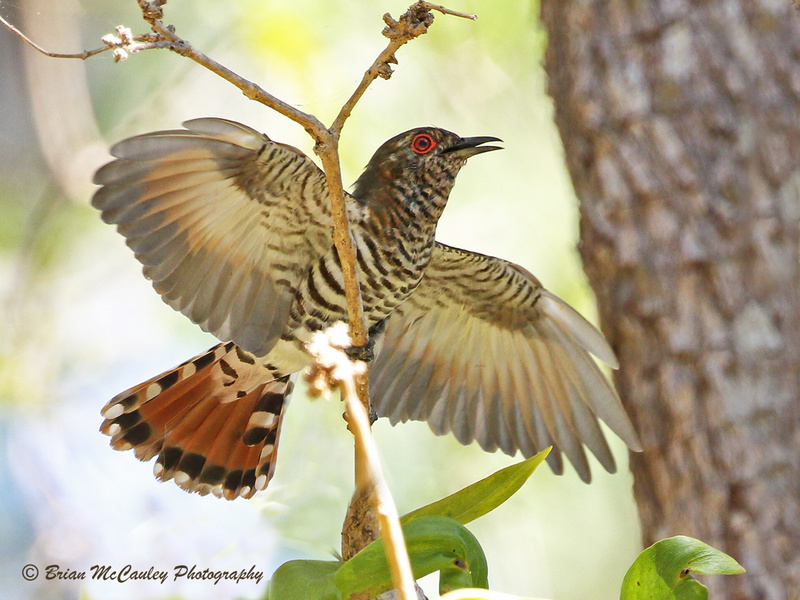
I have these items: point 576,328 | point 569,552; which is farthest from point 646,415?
point 569,552

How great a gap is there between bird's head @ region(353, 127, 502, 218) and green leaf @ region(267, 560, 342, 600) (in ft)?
5.84

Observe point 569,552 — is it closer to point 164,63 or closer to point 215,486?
point 215,486

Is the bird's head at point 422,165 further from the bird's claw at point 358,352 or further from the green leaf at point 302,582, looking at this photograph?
the green leaf at point 302,582

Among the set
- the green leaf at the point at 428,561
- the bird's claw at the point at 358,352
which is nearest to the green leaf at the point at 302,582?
the green leaf at the point at 428,561

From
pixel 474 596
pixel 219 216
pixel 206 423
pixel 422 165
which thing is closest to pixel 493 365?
pixel 422 165

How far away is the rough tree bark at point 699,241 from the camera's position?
11.1 ft

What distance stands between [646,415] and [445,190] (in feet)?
4.25

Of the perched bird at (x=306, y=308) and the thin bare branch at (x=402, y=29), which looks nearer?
the thin bare branch at (x=402, y=29)

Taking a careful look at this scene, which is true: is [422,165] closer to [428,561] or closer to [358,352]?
[358,352]

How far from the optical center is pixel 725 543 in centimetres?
331

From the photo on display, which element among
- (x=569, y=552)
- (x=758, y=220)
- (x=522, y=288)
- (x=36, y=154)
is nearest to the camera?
(x=758, y=220)

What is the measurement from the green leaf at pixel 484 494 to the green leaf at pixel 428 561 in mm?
108

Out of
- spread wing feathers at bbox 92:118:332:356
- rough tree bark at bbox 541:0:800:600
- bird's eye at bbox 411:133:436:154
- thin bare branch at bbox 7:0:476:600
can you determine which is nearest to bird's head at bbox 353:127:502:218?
bird's eye at bbox 411:133:436:154

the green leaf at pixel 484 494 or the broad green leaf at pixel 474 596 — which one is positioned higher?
the green leaf at pixel 484 494
